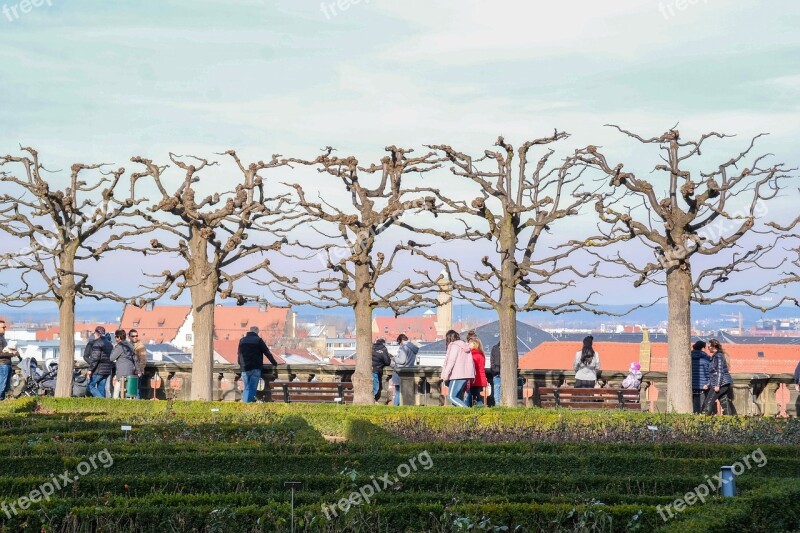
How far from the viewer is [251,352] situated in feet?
64.2

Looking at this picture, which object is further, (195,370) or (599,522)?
(195,370)

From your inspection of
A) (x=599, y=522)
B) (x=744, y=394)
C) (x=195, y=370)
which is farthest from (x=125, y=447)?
(x=744, y=394)

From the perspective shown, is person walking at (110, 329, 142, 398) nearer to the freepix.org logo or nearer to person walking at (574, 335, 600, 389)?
person walking at (574, 335, 600, 389)

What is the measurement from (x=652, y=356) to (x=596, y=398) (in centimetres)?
5028

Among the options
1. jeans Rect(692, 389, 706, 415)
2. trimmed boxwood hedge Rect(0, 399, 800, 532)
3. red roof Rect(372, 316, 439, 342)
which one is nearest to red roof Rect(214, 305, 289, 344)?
red roof Rect(372, 316, 439, 342)

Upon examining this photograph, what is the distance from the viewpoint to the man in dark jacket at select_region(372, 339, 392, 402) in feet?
67.9

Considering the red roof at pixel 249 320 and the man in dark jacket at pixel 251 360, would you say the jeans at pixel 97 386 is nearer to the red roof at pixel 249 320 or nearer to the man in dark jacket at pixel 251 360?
the man in dark jacket at pixel 251 360

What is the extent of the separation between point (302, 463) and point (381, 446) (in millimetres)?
1373

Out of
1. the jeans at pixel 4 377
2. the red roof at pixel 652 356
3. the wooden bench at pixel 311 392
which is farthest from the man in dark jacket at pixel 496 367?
the red roof at pixel 652 356

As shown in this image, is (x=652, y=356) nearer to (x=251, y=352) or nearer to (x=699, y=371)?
(x=699, y=371)

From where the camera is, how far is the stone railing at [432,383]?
18.5 metres

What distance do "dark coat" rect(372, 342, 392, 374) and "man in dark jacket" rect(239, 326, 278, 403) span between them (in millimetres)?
2059

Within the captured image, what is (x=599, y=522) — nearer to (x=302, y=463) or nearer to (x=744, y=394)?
(x=302, y=463)

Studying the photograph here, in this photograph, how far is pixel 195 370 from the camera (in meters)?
19.8
